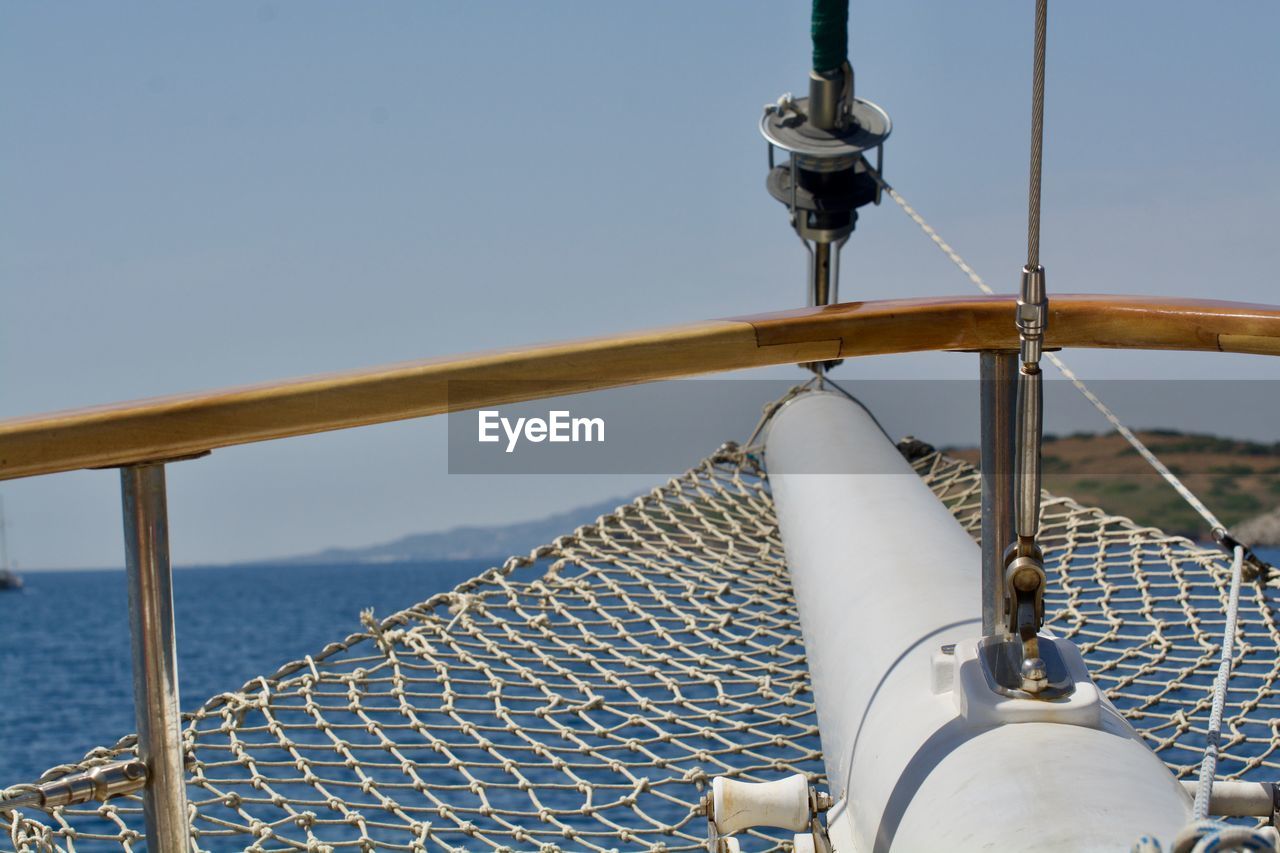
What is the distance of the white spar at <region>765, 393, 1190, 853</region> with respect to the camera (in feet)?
2.98

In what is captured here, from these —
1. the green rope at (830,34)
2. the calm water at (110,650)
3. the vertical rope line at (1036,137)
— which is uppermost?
the green rope at (830,34)

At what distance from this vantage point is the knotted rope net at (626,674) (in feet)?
6.63

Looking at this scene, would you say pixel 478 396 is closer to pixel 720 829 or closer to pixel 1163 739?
pixel 720 829

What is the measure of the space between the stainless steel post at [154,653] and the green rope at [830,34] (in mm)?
2305

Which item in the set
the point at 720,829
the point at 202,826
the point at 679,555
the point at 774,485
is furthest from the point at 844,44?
the point at 720,829

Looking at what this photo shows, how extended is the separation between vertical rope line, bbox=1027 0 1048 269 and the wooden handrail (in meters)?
0.09

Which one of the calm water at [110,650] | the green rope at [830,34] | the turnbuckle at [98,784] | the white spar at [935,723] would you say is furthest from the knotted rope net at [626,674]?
the calm water at [110,650]

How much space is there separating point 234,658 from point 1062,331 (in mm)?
31147

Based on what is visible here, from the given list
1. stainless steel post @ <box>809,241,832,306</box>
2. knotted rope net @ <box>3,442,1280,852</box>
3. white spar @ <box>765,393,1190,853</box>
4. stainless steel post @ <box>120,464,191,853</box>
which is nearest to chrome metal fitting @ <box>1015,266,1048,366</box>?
white spar @ <box>765,393,1190,853</box>

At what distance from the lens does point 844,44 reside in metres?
3.04

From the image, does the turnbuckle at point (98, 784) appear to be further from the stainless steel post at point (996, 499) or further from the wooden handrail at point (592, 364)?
the stainless steel post at point (996, 499)

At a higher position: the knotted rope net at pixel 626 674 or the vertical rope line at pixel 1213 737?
the vertical rope line at pixel 1213 737

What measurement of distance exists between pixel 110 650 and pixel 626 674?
36927 mm

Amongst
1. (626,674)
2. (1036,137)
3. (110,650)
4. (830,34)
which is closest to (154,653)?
(1036,137)
